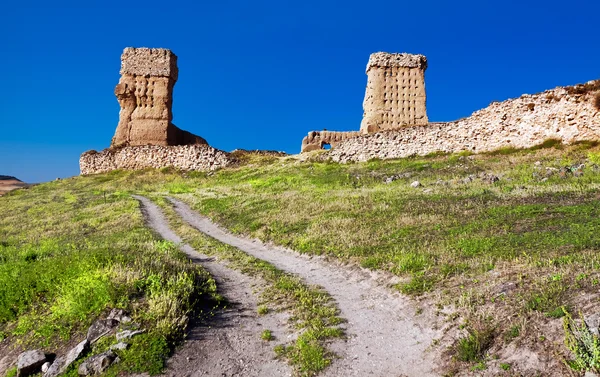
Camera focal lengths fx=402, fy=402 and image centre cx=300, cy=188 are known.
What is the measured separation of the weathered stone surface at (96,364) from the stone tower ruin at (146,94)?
139ft

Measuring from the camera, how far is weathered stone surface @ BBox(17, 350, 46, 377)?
6652mm

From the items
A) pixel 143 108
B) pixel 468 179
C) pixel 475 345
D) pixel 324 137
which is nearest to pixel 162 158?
pixel 143 108

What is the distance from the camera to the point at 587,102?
23.0 m

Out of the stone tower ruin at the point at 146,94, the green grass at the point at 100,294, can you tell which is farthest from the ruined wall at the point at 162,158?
the green grass at the point at 100,294

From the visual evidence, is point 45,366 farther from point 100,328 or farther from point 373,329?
point 373,329

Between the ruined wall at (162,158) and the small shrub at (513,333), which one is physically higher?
the ruined wall at (162,158)

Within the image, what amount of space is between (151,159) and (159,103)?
21.4ft

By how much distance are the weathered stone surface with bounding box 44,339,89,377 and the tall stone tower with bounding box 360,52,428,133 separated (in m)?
31.4

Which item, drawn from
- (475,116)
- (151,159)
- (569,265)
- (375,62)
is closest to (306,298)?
(569,265)

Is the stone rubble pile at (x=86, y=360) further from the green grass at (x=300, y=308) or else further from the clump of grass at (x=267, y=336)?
the green grass at (x=300, y=308)

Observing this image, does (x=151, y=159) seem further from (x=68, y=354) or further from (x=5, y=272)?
(x=68, y=354)

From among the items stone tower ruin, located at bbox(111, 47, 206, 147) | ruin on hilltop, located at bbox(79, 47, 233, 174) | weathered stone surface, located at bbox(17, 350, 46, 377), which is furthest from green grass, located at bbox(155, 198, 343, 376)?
stone tower ruin, located at bbox(111, 47, 206, 147)

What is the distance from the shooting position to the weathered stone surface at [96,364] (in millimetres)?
6379

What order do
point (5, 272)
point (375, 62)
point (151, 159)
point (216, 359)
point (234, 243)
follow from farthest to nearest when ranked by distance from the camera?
point (151, 159) → point (375, 62) → point (234, 243) → point (5, 272) → point (216, 359)
